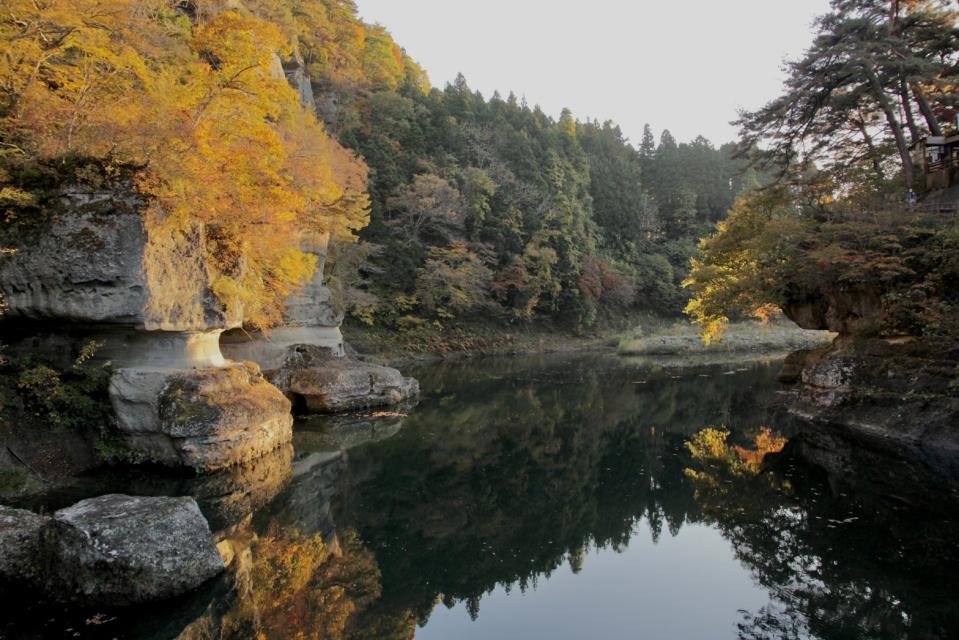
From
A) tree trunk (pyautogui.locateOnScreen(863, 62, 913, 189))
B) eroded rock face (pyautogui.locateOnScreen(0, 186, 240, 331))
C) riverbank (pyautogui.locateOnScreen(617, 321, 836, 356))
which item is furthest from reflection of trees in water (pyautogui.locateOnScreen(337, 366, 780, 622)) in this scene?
riverbank (pyautogui.locateOnScreen(617, 321, 836, 356))

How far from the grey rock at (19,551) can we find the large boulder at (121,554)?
0.71 ft

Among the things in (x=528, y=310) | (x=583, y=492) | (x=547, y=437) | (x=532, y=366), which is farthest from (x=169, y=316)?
(x=528, y=310)

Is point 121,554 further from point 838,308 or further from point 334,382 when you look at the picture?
point 838,308

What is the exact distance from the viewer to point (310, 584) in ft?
19.0

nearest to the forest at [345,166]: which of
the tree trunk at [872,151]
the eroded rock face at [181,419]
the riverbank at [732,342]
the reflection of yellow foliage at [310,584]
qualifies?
the eroded rock face at [181,419]

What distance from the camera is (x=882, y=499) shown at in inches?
309

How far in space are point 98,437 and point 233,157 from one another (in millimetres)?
5382

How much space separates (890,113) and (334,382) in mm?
17337

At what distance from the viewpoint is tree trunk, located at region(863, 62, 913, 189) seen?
14.7 meters

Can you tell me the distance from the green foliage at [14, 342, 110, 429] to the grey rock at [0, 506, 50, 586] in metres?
3.74

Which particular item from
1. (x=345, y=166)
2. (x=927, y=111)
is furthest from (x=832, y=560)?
(x=345, y=166)

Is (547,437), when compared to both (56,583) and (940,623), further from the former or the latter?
(56,583)

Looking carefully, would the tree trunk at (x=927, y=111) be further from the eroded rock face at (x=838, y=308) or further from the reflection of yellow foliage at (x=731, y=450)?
the reflection of yellow foliage at (x=731, y=450)

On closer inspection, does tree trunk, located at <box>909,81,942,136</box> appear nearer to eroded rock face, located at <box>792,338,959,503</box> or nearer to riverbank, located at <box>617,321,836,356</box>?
eroded rock face, located at <box>792,338,959,503</box>
